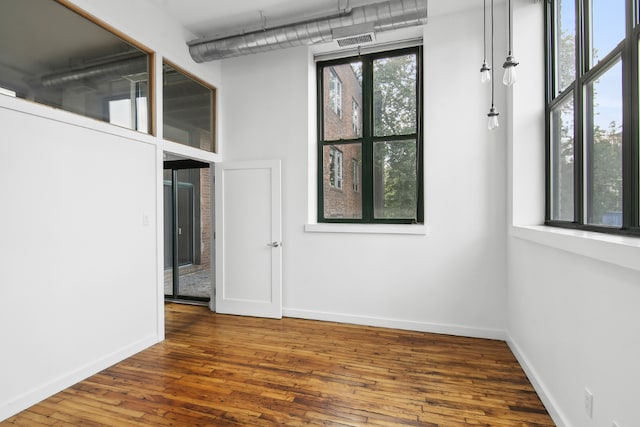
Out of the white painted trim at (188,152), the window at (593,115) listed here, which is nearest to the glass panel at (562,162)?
the window at (593,115)

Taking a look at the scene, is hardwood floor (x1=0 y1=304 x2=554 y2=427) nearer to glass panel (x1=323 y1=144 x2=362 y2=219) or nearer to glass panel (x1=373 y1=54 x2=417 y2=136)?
glass panel (x1=323 y1=144 x2=362 y2=219)

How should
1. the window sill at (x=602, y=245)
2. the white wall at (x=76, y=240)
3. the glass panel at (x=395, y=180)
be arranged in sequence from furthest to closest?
the glass panel at (x=395, y=180), the white wall at (x=76, y=240), the window sill at (x=602, y=245)

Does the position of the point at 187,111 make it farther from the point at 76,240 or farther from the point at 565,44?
the point at 565,44

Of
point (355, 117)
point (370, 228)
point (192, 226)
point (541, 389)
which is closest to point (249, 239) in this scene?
point (370, 228)

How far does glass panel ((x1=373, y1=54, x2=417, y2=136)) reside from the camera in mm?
4160

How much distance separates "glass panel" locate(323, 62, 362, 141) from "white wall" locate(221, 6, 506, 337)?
275mm

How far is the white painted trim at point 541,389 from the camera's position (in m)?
2.09

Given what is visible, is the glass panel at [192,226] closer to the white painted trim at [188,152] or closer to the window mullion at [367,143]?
the white painted trim at [188,152]

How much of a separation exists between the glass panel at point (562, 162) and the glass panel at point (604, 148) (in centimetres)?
34

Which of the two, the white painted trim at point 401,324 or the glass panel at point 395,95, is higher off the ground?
the glass panel at point 395,95

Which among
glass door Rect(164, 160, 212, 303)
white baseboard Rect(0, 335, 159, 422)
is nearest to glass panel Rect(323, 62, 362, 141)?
glass door Rect(164, 160, 212, 303)

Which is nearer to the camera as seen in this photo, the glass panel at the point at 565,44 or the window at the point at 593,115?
the window at the point at 593,115

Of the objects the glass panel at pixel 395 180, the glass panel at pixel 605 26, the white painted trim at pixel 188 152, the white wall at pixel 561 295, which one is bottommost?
the white wall at pixel 561 295

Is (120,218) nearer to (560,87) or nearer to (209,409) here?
(209,409)
